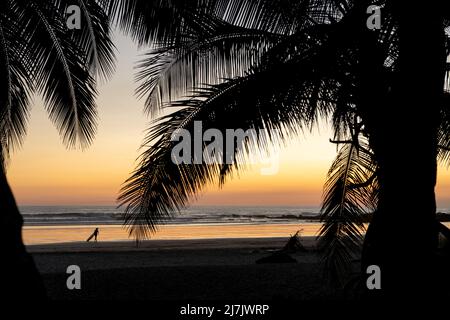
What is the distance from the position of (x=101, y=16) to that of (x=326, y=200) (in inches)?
142

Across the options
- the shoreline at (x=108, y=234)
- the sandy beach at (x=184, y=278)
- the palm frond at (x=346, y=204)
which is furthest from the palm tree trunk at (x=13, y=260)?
the shoreline at (x=108, y=234)

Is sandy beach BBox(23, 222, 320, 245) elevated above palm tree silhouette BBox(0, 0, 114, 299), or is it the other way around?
palm tree silhouette BBox(0, 0, 114, 299)

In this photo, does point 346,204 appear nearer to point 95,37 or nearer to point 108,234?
point 95,37

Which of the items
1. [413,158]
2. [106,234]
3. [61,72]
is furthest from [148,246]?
[413,158]

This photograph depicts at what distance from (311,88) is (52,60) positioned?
11.5 feet

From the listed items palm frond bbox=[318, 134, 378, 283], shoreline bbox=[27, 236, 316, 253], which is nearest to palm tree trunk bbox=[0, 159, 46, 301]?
palm frond bbox=[318, 134, 378, 283]

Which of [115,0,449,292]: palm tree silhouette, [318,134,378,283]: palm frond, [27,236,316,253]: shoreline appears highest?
[115,0,449,292]: palm tree silhouette

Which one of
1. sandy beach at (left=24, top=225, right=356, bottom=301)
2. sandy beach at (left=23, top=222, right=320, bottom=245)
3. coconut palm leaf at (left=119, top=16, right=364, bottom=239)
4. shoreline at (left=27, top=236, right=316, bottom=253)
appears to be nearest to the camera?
coconut palm leaf at (left=119, top=16, right=364, bottom=239)

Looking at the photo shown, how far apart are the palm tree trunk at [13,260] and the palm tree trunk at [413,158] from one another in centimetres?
252

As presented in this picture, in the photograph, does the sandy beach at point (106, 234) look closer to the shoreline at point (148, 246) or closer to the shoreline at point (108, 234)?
the shoreline at point (108, 234)

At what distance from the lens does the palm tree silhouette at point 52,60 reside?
7.52 m

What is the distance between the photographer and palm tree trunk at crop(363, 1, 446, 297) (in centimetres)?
447

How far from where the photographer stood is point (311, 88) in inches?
242

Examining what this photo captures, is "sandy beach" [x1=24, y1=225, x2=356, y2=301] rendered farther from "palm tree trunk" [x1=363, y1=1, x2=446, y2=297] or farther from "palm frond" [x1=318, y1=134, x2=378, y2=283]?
"palm tree trunk" [x1=363, y1=1, x2=446, y2=297]
